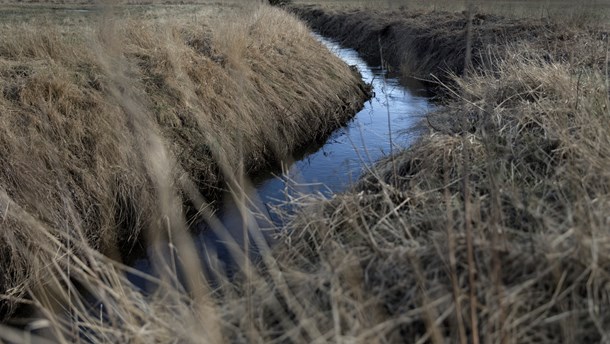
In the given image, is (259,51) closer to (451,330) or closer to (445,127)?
(445,127)

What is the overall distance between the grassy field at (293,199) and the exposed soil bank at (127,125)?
0.08 feet

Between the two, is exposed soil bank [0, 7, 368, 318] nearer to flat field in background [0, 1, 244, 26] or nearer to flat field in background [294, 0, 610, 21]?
flat field in background [0, 1, 244, 26]

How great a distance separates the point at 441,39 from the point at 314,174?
26.1 ft

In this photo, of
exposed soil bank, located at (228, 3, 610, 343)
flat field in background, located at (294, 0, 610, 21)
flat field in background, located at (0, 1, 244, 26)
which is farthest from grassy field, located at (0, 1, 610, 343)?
flat field in background, located at (294, 0, 610, 21)

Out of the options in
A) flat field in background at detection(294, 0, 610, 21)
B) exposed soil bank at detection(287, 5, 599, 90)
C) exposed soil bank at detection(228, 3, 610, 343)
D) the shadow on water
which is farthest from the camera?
flat field in background at detection(294, 0, 610, 21)

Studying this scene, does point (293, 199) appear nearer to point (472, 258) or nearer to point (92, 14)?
point (472, 258)

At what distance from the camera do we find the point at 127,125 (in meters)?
5.86

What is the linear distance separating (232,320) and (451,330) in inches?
37.4

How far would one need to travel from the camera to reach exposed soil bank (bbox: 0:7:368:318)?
179 inches

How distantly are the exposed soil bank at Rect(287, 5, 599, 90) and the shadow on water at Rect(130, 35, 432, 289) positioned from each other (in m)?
0.94

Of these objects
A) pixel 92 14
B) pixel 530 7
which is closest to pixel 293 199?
pixel 92 14

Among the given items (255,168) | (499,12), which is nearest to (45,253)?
(255,168)

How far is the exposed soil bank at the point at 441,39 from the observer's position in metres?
9.88

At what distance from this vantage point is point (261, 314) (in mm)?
2213
